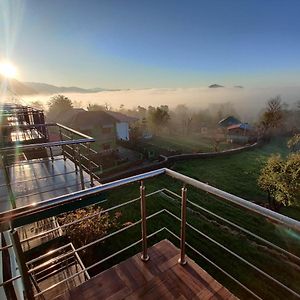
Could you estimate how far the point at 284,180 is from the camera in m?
8.97

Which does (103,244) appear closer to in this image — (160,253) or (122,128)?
(160,253)

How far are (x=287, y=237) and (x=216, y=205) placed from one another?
2936 millimetres

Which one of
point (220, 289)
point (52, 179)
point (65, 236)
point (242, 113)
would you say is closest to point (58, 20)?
point (52, 179)

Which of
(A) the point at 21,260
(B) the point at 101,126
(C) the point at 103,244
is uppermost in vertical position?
(A) the point at 21,260

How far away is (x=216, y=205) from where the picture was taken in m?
9.83

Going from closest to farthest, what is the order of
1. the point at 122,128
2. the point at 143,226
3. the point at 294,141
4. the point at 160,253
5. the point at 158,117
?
the point at 143,226, the point at 160,253, the point at 294,141, the point at 122,128, the point at 158,117

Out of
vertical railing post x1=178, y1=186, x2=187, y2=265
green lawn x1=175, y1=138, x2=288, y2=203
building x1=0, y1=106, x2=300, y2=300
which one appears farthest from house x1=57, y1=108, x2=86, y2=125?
vertical railing post x1=178, y1=186, x2=187, y2=265

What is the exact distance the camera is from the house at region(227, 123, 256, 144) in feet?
83.4

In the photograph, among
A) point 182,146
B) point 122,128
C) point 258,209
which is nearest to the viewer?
point 258,209

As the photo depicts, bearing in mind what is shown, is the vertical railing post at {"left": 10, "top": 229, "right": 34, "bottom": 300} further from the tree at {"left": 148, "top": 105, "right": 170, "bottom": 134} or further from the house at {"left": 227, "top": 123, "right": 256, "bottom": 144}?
the tree at {"left": 148, "top": 105, "right": 170, "bottom": 134}

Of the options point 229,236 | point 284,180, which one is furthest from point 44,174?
point 284,180

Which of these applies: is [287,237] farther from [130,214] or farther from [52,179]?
[52,179]

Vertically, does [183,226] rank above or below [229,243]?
above

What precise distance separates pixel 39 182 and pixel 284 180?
9.39 metres
